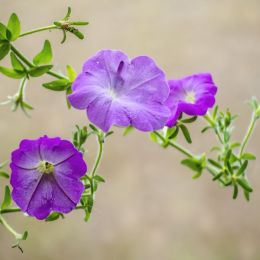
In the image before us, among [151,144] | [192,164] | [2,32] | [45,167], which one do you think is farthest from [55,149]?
[151,144]

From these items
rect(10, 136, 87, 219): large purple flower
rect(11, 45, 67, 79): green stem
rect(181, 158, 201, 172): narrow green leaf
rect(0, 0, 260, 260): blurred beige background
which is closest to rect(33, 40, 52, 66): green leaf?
rect(11, 45, 67, 79): green stem

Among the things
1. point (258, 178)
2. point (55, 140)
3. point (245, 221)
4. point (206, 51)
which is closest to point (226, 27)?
point (206, 51)

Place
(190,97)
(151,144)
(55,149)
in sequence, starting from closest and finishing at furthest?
(55,149)
(190,97)
(151,144)

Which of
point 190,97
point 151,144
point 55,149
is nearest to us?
point 55,149

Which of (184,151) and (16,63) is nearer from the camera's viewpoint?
(16,63)

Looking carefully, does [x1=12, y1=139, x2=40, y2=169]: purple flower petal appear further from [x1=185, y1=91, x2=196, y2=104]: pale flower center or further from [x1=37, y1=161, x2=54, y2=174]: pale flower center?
[x1=185, y1=91, x2=196, y2=104]: pale flower center

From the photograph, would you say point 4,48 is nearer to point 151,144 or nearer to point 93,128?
point 93,128
